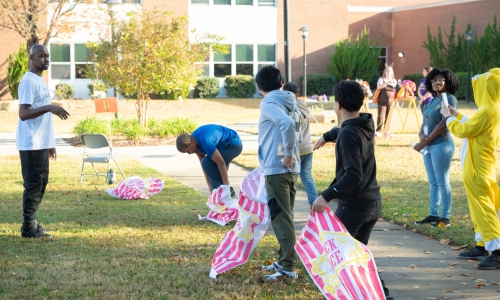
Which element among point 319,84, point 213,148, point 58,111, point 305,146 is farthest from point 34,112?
point 319,84

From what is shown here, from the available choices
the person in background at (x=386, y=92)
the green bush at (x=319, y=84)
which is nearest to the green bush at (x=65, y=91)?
the green bush at (x=319, y=84)

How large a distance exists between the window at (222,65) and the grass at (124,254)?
90.8ft

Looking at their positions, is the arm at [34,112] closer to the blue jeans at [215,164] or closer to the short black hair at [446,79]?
the blue jeans at [215,164]

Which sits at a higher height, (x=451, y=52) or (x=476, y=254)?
(x=451, y=52)

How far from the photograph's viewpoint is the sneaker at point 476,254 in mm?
6457

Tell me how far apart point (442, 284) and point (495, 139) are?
1496 millimetres

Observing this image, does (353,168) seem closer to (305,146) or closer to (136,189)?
(305,146)

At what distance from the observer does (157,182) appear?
33.8 ft

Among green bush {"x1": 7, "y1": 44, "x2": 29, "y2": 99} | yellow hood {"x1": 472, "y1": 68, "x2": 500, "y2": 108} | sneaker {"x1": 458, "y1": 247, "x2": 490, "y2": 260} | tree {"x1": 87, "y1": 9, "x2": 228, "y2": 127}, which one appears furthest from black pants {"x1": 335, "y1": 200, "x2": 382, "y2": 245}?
green bush {"x1": 7, "y1": 44, "x2": 29, "y2": 99}

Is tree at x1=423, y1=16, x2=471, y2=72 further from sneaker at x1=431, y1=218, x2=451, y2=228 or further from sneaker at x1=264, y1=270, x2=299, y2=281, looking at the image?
sneaker at x1=264, y1=270, x2=299, y2=281

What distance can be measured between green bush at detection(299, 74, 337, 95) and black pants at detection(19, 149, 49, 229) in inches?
1200

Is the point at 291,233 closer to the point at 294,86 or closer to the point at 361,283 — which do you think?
the point at 361,283

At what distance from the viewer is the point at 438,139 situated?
7.62 meters

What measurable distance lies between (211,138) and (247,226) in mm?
2008
